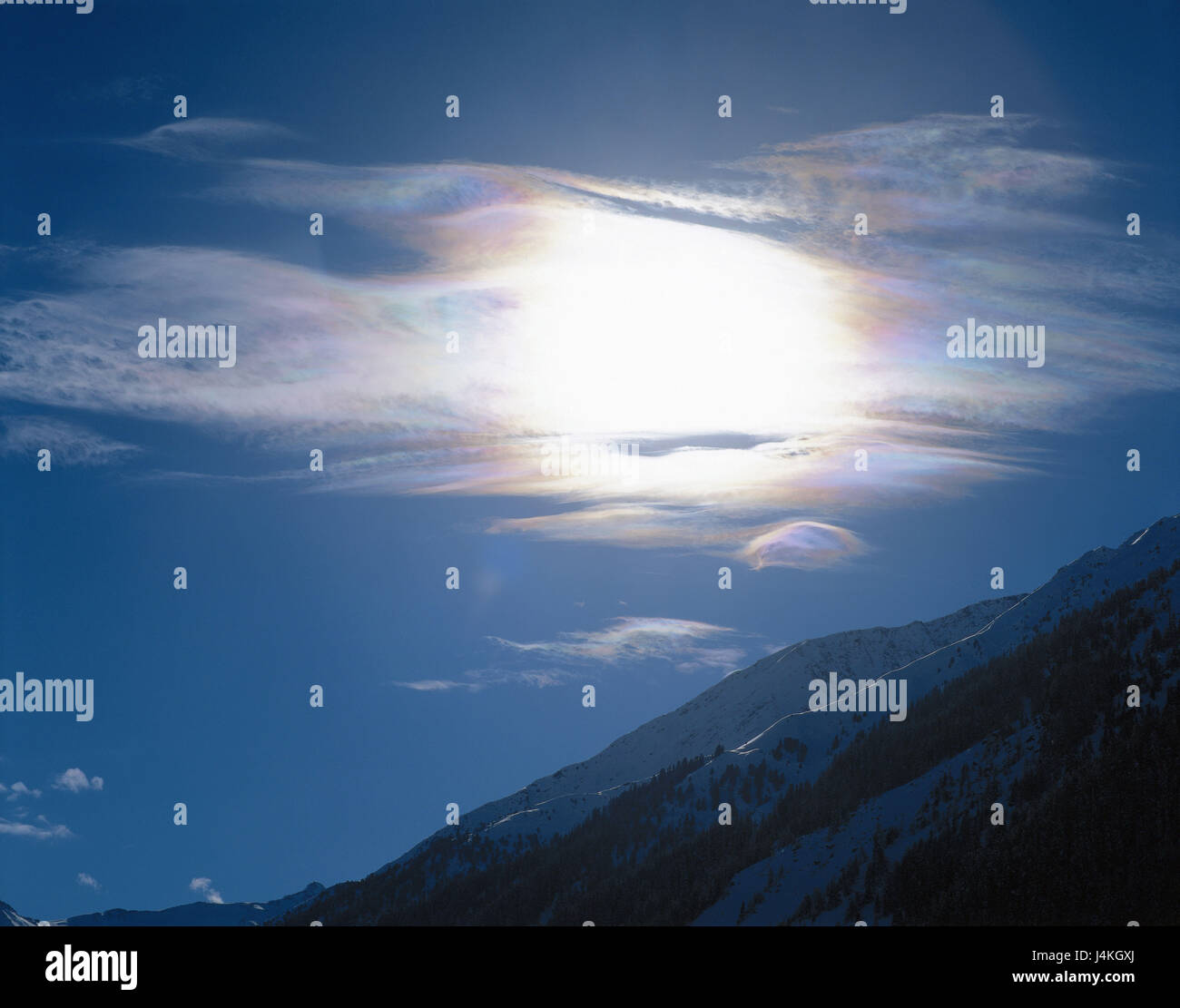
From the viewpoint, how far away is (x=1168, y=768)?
174 metres
